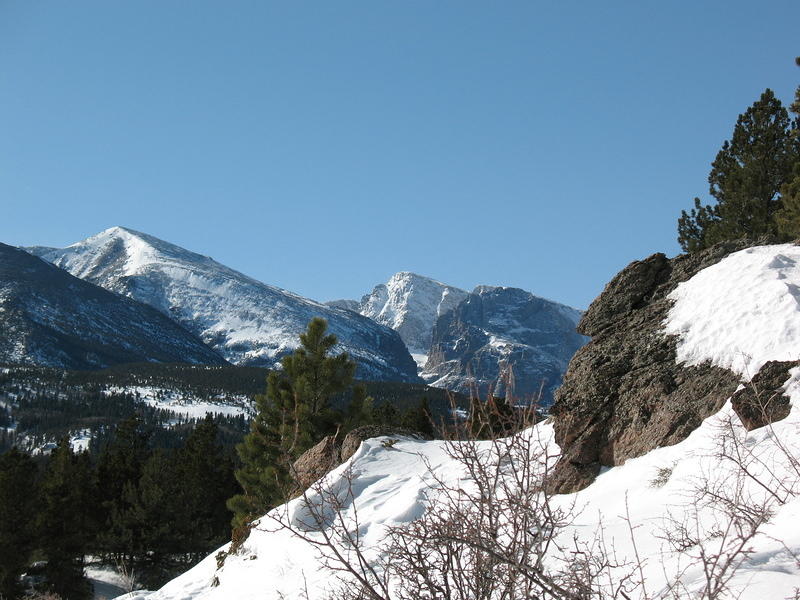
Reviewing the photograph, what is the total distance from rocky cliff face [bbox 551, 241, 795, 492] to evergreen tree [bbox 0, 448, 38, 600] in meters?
25.4

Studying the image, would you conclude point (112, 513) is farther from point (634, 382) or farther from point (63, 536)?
point (634, 382)

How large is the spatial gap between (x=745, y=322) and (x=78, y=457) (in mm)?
40870

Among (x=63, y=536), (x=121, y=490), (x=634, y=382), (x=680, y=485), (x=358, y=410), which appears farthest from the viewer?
(x=121, y=490)

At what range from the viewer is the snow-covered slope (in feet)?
24.1

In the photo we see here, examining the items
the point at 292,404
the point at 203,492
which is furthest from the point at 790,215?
the point at 203,492

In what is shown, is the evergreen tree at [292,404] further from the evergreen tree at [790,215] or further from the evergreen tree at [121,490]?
the evergreen tree at [790,215]

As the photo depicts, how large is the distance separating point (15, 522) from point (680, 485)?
28838 millimetres

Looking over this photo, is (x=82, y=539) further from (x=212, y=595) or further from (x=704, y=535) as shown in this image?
(x=704, y=535)

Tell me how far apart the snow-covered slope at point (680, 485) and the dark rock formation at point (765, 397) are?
0.50ft

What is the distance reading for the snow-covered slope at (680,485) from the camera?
7.34m

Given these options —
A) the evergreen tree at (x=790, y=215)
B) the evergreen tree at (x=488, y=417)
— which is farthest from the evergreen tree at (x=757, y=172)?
the evergreen tree at (x=488, y=417)

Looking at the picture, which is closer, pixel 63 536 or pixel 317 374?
pixel 317 374

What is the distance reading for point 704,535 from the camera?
755 cm

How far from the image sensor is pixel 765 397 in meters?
10.2
